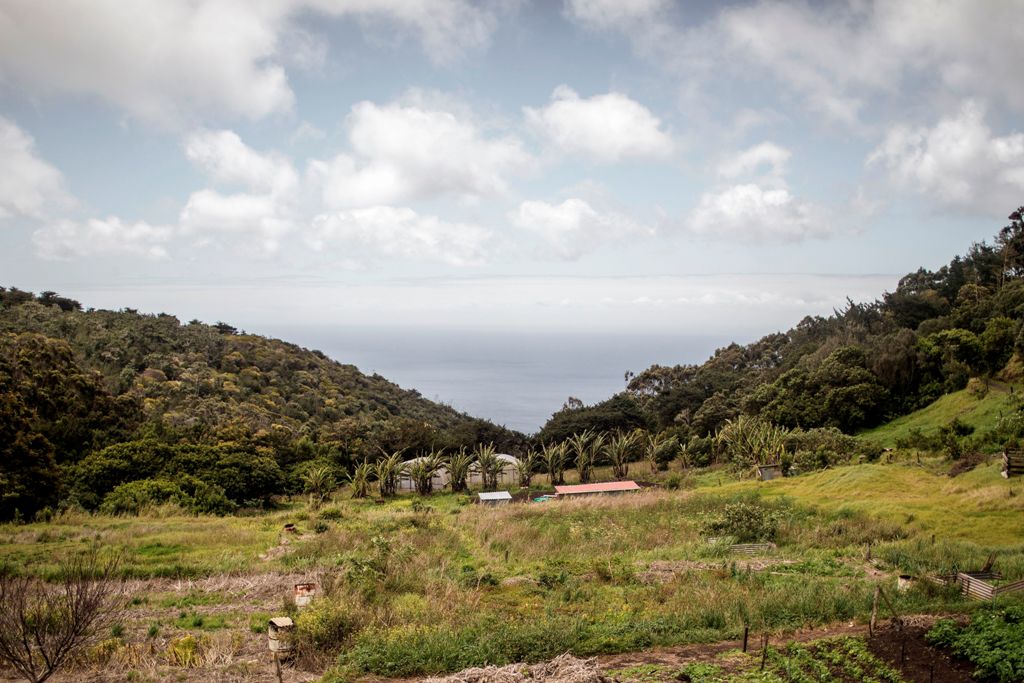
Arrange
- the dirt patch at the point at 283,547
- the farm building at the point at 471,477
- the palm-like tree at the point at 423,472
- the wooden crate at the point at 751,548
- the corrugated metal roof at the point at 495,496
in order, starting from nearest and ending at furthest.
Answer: the wooden crate at the point at 751,548 → the dirt patch at the point at 283,547 → the corrugated metal roof at the point at 495,496 → the palm-like tree at the point at 423,472 → the farm building at the point at 471,477

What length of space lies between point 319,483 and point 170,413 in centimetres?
1463

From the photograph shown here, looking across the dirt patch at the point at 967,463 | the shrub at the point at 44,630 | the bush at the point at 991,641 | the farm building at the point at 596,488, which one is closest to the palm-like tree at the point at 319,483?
the farm building at the point at 596,488

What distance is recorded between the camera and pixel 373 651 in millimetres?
7668

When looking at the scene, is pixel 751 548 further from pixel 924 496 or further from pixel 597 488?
pixel 597 488

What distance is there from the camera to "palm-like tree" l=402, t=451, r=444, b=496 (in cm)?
2411

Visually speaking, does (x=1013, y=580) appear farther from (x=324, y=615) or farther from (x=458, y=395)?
(x=458, y=395)

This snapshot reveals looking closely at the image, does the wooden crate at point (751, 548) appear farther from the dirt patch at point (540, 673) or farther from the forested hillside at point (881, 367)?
the forested hillside at point (881, 367)

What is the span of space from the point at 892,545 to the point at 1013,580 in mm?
2854

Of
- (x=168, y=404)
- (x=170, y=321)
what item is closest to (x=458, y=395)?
(x=170, y=321)

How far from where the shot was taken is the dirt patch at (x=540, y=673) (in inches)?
257

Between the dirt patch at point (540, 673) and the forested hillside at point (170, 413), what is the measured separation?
1463 centimetres

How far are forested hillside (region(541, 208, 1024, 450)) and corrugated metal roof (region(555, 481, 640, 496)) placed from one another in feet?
34.6

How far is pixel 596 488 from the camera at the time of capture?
23.2m

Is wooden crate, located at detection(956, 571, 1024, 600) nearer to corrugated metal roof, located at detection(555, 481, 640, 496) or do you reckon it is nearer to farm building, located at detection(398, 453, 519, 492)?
corrugated metal roof, located at detection(555, 481, 640, 496)
